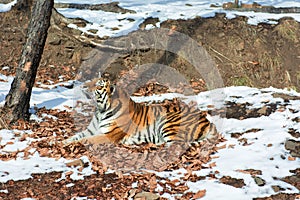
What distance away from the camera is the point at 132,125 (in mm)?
7391

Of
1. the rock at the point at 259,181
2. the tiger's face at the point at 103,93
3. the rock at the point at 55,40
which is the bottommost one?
the rock at the point at 259,181

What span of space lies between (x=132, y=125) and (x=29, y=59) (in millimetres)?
2313

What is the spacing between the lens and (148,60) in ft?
38.9

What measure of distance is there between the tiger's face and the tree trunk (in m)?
1.58

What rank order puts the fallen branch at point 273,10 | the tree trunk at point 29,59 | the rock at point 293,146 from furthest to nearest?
the fallen branch at point 273,10 < the tree trunk at point 29,59 < the rock at point 293,146

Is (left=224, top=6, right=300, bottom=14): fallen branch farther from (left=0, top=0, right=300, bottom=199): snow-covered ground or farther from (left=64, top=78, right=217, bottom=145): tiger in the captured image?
(left=64, top=78, right=217, bottom=145): tiger

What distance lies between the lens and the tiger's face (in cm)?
728

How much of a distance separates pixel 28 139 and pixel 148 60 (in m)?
4.98

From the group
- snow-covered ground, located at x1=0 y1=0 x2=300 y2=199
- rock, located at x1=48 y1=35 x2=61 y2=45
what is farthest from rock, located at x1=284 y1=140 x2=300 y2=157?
rock, located at x1=48 y1=35 x2=61 y2=45

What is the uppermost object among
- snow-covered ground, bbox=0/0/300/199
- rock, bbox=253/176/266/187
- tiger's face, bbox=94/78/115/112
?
tiger's face, bbox=94/78/115/112

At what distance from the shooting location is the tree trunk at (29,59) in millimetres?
8125

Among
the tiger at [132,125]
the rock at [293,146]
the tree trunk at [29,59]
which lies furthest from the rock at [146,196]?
the tree trunk at [29,59]

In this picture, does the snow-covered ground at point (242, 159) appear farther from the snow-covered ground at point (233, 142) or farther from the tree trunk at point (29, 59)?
the tree trunk at point (29, 59)

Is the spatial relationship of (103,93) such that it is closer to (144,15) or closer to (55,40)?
(55,40)
